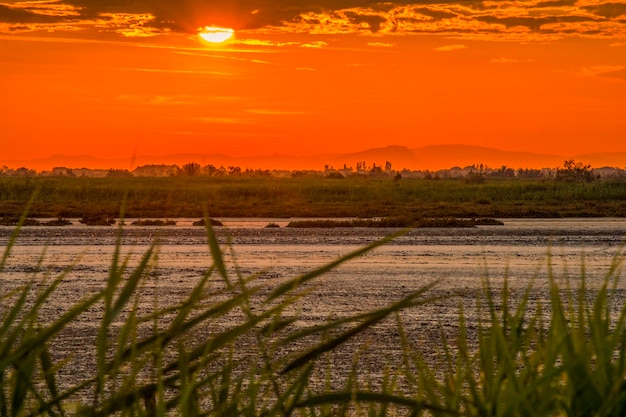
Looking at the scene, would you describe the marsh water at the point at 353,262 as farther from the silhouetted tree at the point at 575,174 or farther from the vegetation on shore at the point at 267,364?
the silhouetted tree at the point at 575,174

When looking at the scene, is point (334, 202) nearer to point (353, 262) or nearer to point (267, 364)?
point (353, 262)

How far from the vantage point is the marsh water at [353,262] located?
17516mm

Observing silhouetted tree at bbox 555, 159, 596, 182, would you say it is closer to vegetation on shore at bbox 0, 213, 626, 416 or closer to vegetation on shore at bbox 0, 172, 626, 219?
vegetation on shore at bbox 0, 172, 626, 219

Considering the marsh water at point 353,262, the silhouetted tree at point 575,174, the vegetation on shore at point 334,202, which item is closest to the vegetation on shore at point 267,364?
the marsh water at point 353,262

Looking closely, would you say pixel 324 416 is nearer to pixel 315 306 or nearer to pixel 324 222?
→ pixel 315 306

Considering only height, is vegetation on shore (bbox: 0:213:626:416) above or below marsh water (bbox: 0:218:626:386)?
above

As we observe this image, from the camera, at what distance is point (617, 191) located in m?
77.8

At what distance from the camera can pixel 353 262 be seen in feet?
92.8

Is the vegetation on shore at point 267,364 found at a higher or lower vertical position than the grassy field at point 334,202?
higher

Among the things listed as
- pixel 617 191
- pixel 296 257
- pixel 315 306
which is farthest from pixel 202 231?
pixel 617 191

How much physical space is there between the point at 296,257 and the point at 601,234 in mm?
17117

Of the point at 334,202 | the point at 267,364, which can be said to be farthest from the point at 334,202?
the point at 267,364

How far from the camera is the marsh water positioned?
17.5 metres

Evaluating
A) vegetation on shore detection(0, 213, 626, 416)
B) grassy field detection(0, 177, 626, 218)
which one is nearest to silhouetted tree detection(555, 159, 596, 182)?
grassy field detection(0, 177, 626, 218)
